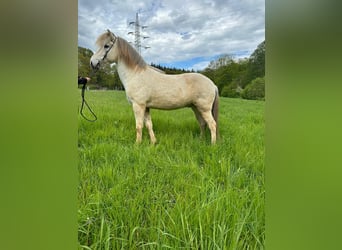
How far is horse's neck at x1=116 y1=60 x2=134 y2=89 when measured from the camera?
4.29 feet

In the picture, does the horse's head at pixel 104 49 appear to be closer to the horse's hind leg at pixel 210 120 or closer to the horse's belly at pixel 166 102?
the horse's belly at pixel 166 102

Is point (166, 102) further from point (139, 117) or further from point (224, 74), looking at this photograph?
point (224, 74)

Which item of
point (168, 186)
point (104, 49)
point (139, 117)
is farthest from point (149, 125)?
point (168, 186)

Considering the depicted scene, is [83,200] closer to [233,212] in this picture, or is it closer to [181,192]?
[181,192]

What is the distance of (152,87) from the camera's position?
1312 millimetres

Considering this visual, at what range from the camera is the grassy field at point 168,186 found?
1.55 ft

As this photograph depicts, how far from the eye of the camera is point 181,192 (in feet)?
2.23

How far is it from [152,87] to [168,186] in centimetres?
74

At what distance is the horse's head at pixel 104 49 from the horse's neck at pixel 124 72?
8 cm

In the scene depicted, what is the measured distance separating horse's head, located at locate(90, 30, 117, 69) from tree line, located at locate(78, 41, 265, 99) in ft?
0.11
